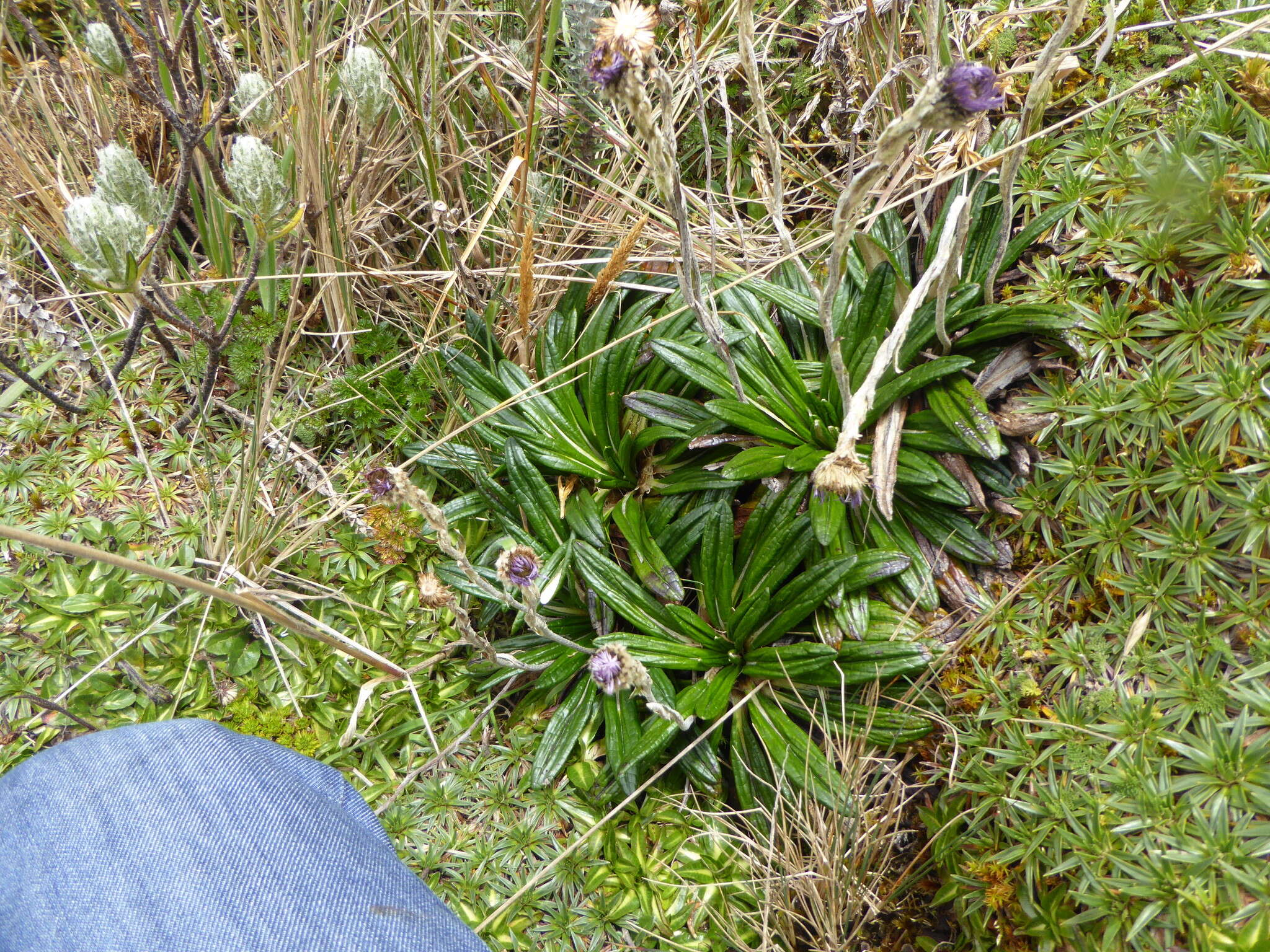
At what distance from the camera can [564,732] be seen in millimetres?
1978

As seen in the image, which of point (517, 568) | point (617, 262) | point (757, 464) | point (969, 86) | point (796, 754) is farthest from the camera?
point (617, 262)

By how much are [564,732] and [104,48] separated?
2013mm

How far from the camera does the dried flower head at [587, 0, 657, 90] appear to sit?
118 centimetres

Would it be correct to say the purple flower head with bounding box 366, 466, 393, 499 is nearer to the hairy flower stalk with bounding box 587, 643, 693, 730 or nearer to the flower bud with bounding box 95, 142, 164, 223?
the hairy flower stalk with bounding box 587, 643, 693, 730

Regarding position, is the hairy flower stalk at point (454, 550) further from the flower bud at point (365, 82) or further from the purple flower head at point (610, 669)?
the flower bud at point (365, 82)

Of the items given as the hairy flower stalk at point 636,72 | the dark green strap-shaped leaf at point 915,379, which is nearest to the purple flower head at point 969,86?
the hairy flower stalk at point 636,72

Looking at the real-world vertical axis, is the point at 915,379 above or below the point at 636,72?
below

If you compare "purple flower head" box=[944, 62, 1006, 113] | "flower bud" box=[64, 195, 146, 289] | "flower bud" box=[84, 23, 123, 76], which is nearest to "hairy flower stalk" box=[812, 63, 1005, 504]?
"purple flower head" box=[944, 62, 1006, 113]

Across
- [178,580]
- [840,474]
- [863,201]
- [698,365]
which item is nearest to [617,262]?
[698,365]

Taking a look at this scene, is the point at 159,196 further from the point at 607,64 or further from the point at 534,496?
the point at 607,64

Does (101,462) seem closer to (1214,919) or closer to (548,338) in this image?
(548,338)

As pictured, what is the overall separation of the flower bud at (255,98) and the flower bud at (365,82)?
0.22 meters

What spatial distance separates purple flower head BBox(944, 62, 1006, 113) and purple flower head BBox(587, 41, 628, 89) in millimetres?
469

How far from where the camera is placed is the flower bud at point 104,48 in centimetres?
192
